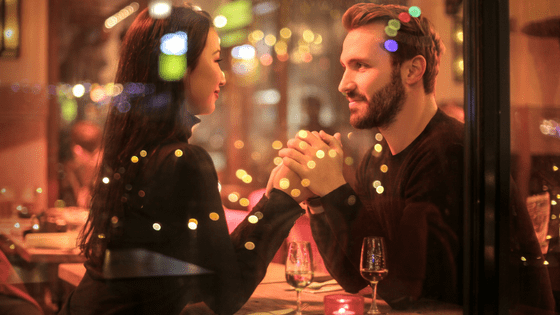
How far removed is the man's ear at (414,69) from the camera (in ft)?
5.82

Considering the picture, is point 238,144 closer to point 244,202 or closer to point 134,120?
point 244,202

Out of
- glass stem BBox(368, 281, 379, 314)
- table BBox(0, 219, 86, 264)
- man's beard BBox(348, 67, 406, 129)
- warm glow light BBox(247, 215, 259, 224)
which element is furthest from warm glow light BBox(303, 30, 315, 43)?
table BBox(0, 219, 86, 264)

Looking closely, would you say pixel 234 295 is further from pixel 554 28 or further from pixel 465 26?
pixel 554 28

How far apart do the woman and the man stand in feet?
1.01

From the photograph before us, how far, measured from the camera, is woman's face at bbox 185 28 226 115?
1438 millimetres

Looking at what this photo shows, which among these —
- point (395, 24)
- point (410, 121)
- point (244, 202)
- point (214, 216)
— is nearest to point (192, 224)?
point (214, 216)

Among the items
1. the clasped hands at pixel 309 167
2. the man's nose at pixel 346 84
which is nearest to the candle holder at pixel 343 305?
the clasped hands at pixel 309 167

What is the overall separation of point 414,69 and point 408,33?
13 centimetres

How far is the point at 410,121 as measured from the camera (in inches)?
70.9

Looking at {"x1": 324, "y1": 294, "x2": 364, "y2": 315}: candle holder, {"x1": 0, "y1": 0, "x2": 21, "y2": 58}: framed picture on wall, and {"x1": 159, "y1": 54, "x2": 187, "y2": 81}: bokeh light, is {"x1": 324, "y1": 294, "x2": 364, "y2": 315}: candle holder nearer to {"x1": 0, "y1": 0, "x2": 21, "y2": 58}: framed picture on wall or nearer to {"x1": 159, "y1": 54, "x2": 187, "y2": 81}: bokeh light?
{"x1": 159, "y1": 54, "x2": 187, "y2": 81}: bokeh light

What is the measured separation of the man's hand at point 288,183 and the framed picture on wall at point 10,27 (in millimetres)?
801

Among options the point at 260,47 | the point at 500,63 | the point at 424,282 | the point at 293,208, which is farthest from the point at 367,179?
the point at 500,63

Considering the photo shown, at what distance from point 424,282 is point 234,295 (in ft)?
2.46

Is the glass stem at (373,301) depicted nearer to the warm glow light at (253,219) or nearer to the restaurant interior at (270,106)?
the restaurant interior at (270,106)
